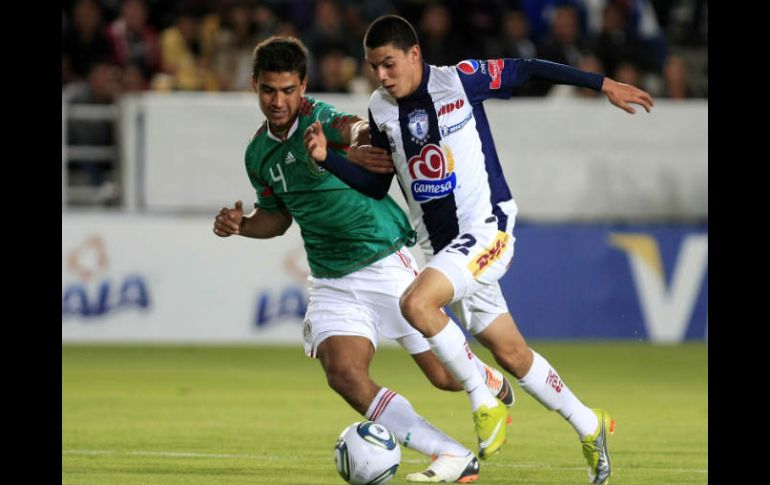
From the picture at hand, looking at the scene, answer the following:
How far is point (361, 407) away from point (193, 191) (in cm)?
877

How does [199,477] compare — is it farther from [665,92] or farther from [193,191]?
[665,92]

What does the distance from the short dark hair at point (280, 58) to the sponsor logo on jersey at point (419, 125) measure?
63 cm

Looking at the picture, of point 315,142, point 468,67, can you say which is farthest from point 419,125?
point 315,142

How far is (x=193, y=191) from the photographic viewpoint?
621 inches

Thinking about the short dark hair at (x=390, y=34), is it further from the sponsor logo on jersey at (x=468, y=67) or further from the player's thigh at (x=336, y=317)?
the player's thigh at (x=336, y=317)

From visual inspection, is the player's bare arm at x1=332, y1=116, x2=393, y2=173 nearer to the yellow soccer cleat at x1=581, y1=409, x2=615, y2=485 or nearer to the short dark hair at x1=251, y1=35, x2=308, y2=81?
the short dark hair at x1=251, y1=35, x2=308, y2=81

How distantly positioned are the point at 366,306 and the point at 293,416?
3076mm

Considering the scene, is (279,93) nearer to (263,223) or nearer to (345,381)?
(263,223)

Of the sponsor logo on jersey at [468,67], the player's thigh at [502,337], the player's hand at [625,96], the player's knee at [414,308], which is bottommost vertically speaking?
the player's thigh at [502,337]

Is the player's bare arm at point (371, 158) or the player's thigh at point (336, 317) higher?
the player's bare arm at point (371, 158)

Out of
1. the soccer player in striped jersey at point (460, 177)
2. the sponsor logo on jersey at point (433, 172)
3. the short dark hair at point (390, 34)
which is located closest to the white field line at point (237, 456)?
the soccer player in striped jersey at point (460, 177)

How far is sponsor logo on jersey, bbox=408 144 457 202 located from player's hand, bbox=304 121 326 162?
50 centimetres

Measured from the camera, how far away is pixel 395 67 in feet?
23.2

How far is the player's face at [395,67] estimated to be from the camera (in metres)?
7.05
